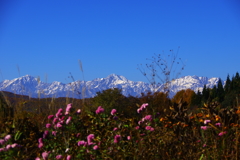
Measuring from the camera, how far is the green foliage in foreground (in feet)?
8.21

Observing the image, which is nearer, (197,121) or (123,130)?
(123,130)

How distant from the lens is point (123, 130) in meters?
2.96

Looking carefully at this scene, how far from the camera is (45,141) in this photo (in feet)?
9.84

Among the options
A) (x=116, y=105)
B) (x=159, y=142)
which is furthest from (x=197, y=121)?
(x=116, y=105)

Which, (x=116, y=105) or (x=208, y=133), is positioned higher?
(x=116, y=105)

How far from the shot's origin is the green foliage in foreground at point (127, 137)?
8.21 feet

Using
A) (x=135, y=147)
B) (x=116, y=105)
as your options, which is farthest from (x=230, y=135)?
(x=116, y=105)

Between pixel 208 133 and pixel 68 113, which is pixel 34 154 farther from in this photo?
pixel 208 133

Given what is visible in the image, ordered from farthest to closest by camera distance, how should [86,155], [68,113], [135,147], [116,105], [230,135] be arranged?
1. [116,105]
2. [68,113]
3. [230,135]
4. [135,147]
5. [86,155]

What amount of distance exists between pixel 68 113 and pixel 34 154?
1.80 ft

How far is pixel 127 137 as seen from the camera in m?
2.81

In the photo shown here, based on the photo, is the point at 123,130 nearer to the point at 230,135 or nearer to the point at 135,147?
the point at 135,147

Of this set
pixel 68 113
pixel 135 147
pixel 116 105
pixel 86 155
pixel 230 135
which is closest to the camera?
pixel 86 155

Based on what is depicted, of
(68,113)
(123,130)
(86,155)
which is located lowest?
(86,155)
